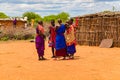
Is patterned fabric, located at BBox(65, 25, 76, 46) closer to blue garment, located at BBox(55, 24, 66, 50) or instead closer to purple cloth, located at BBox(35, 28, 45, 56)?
blue garment, located at BBox(55, 24, 66, 50)

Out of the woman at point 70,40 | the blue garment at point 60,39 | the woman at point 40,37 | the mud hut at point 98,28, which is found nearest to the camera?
the woman at point 40,37

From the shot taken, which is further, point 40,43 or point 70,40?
point 70,40

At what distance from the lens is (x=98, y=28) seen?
79.6 feet

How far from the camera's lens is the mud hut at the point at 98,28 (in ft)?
75.5

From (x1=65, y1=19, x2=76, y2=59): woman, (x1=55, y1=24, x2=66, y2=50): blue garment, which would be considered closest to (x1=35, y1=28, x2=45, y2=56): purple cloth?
(x1=55, y1=24, x2=66, y2=50): blue garment

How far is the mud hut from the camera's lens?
23017mm

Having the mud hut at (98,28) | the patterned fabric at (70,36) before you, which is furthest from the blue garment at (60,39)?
the mud hut at (98,28)

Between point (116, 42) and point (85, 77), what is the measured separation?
12451 mm

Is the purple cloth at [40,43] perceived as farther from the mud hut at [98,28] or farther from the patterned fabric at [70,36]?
the mud hut at [98,28]

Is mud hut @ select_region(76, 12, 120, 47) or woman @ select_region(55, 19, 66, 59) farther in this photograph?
mud hut @ select_region(76, 12, 120, 47)

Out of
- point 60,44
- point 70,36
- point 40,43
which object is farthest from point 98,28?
point 40,43

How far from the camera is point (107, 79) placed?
10.4 metres

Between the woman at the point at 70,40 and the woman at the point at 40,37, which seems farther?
the woman at the point at 70,40

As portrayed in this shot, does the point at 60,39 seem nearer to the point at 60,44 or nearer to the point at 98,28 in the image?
the point at 60,44
